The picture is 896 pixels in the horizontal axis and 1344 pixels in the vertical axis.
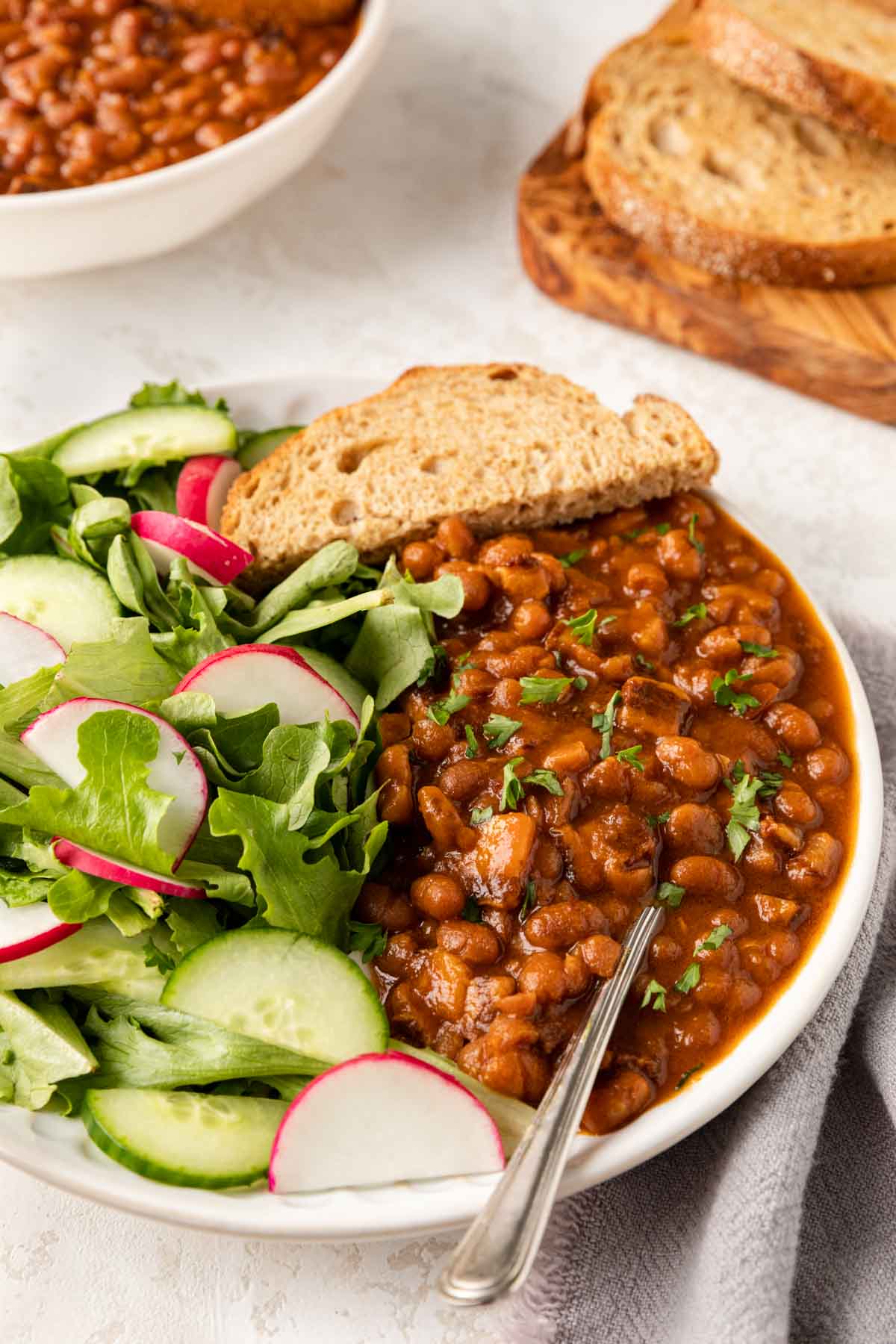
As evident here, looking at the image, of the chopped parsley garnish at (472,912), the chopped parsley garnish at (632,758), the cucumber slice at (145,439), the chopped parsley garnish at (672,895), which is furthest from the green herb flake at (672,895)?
the cucumber slice at (145,439)

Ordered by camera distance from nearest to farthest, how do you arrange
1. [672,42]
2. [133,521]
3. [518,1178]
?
[518,1178] < [133,521] < [672,42]

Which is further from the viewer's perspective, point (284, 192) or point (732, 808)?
point (284, 192)

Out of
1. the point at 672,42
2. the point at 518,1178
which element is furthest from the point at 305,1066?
the point at 672,42

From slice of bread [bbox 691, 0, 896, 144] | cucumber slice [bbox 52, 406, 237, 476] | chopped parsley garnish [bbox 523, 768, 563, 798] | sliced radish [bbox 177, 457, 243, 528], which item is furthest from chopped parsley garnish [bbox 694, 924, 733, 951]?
slice of bread [bbox 691, 0, 896, 144]

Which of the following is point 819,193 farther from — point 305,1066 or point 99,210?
point 305,1066

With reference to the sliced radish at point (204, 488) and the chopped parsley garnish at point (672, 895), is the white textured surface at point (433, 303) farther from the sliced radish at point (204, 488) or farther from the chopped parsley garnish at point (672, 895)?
the chopped parsley garnish at point (672, 895)
